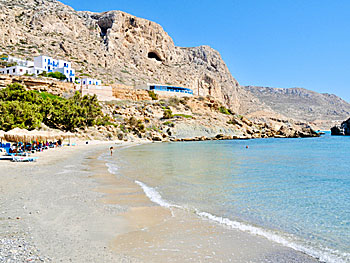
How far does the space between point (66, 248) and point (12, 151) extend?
1843 cm

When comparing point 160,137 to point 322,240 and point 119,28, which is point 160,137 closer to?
point 322,240

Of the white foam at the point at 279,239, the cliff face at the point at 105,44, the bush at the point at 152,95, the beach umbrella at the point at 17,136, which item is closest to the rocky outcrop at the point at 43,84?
the cliff face at the point at 105,44

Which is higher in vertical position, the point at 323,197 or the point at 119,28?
the point at 119,28

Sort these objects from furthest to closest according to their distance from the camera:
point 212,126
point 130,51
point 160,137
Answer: point 130,51 < point 212,126 < point 160,137

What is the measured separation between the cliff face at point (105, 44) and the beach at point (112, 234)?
259ft

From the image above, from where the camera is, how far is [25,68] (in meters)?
63.8

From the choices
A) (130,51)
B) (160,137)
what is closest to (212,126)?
(160,137)

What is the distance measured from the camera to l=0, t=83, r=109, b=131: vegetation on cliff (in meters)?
33.7

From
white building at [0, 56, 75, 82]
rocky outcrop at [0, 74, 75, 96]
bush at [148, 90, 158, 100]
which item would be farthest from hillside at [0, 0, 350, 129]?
rocky outcrop at [0, 74, 75, 96]

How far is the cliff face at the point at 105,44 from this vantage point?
85188mm

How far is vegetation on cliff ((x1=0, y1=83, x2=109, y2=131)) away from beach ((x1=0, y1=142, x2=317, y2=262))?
2723cm

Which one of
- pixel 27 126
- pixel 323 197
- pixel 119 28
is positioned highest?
pixel 119 28

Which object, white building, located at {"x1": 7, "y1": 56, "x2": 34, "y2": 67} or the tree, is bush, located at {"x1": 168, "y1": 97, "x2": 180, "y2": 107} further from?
white building, located at {"x1": 7, "y1": 56, "x2": 34, "y2": 67}

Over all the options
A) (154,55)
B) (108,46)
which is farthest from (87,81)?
(154,55)
